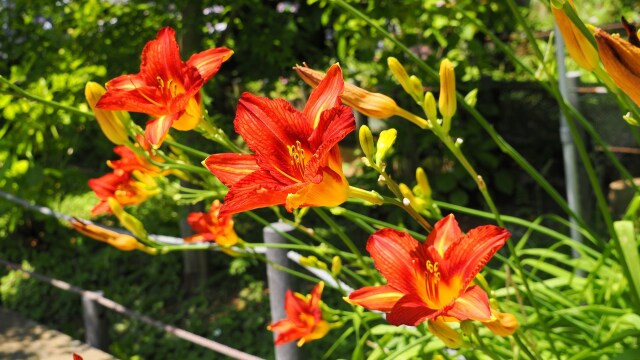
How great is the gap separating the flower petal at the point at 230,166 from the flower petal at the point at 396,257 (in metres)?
0.16

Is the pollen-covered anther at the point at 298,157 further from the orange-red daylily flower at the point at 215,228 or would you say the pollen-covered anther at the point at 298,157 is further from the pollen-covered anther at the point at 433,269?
the orange-red daylily flower at the point at 215,228

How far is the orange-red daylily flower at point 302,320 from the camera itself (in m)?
1.48

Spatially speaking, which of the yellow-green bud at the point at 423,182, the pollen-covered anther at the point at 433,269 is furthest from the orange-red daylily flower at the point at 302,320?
the pollen-covered anther at the point at 433,269

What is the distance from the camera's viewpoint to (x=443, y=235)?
0.85 metres

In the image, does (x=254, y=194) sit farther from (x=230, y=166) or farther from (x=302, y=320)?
(x=302, y=320)

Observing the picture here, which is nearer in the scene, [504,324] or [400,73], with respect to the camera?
[504,324]

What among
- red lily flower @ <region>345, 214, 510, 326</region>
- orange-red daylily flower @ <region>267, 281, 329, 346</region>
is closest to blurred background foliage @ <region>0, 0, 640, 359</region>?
orange-red daylily flower @ <region>267, 281, 329, 346</region>

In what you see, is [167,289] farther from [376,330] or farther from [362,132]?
[362,132]

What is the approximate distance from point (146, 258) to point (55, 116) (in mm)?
1540

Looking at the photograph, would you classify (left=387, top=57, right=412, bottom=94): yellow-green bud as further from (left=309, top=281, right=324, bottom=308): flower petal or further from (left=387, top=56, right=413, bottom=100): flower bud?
(left=309, top=281, right=324, bottom=308): flower petal

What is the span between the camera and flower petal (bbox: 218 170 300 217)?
28.5 inches

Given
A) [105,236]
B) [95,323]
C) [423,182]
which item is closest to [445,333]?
[423,182]

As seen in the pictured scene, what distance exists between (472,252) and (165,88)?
478mm

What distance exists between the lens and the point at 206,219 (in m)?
1.45
